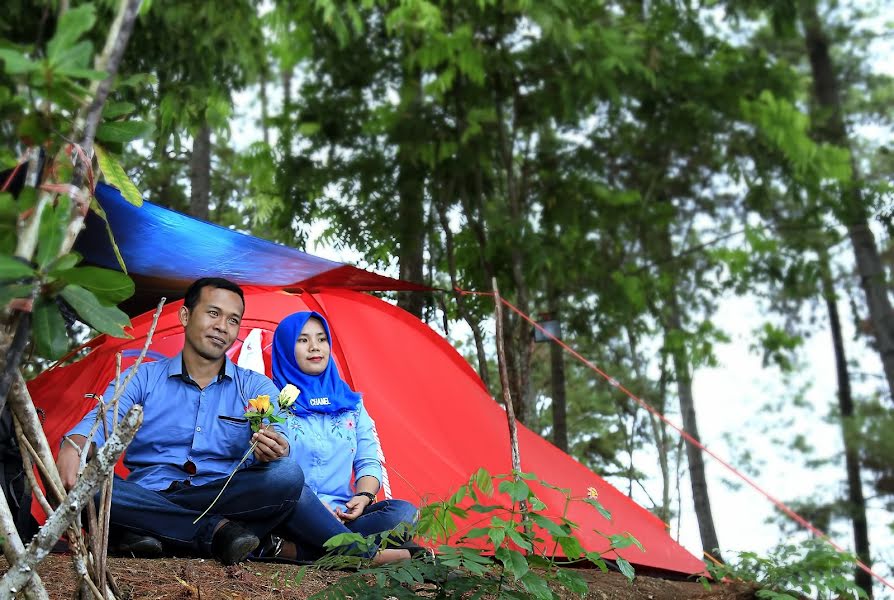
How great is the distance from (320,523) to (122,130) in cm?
194

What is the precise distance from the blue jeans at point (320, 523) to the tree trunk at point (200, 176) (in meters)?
4.27

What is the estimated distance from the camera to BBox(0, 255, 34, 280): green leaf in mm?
1408

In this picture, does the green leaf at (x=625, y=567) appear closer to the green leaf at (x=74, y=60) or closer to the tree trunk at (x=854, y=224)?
the green leaf at (x=74, y=60)

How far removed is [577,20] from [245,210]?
4528 millimetres

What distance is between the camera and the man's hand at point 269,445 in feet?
10.00

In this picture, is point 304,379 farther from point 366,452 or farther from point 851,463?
point 851,463

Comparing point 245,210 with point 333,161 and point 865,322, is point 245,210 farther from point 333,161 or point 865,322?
point 865,322

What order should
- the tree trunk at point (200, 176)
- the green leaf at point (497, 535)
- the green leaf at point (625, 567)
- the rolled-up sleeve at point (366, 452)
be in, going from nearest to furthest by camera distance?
1. the green leaf at point (497, 535)
2. the green leaf at point (625, 567)
3. the rolled-up sleeve at point (366, 452)
4. the tree trunk at point (200, 176)

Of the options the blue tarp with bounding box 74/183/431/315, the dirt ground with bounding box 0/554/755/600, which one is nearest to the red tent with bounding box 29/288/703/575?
the blue tarp with bounding box 74/183/431/315

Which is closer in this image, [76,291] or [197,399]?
[76,291]

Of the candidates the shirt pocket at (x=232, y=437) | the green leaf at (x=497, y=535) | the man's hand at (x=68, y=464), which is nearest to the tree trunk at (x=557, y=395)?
the shirt pocket at (x=232, y=437)

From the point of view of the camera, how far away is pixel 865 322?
44.3ft

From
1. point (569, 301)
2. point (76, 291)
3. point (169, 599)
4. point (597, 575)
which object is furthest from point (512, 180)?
point (76, 291)

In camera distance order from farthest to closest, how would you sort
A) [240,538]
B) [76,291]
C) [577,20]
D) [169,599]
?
[577,20] < [240,538] < [169,599] < [76,291]
